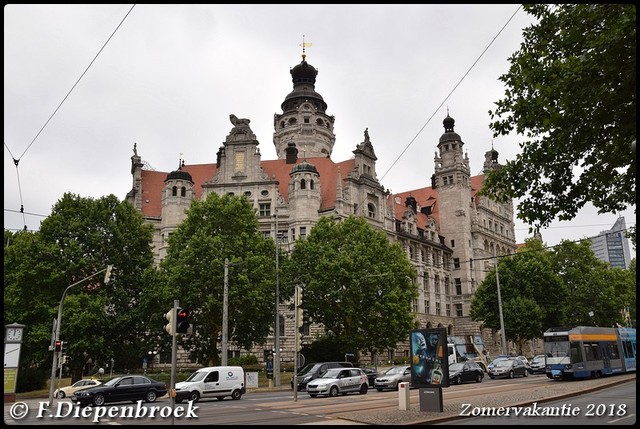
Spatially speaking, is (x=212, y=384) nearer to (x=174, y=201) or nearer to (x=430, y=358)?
(x=430, y=358)

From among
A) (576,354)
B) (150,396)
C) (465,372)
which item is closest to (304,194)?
(465,372)

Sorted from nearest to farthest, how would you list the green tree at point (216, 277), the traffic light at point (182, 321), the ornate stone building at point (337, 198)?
the traffic light at point (182, 321)
the green tree at point (216, 277)
the ornate stone building at point (337, 198)

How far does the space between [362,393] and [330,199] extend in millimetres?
35692

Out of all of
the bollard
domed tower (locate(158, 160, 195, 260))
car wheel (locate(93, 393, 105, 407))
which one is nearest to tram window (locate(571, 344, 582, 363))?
the bollard

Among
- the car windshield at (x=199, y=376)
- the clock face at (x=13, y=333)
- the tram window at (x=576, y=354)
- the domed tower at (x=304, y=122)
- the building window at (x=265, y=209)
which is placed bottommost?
the car windshield at (x=199, y=376)

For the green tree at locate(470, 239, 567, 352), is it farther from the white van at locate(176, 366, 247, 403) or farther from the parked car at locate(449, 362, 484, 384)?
the white van at locate(176, 366, 247, 403)

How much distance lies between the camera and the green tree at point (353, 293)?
46.2 m

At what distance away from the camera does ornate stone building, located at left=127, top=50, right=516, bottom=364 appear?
6238 cm

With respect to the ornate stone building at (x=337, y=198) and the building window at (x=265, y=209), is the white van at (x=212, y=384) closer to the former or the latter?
the ornate stone building at (x=337, y=198)

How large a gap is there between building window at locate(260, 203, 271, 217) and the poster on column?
44625mm

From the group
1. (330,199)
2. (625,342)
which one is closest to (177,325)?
(625,342)

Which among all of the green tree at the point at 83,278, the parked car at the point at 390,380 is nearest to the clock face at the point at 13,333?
the green tree at the point at 83,278

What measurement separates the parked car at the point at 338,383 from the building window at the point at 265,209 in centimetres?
3364

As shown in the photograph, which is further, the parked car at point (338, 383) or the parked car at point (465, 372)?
the parked car at point (465, 372)
